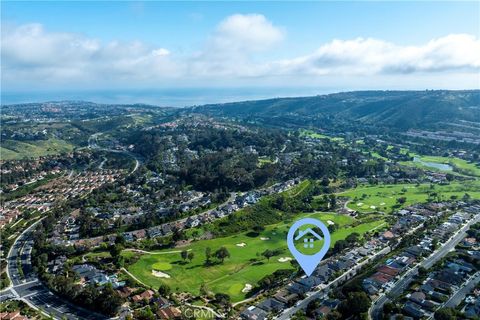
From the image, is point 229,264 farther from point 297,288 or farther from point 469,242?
point 469,242

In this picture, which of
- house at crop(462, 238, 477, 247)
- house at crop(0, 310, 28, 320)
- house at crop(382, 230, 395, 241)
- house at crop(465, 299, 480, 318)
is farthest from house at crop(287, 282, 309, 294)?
house at crop(0, 310, 28, 320)

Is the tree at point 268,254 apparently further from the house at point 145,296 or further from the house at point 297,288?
the house at point 145,296

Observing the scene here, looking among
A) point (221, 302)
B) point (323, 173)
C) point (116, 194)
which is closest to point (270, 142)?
point (323, 173)

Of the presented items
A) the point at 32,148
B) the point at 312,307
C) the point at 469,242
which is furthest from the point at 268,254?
the point at 32,148

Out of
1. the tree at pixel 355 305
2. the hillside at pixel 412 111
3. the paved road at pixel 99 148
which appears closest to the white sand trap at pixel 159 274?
the tree at pixel 355 305

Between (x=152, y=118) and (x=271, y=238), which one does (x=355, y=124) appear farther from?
(x=271, y=238)

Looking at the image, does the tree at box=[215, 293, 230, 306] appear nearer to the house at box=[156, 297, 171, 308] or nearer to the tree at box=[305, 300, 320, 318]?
the house at box=[156, 297, 171, 308]
